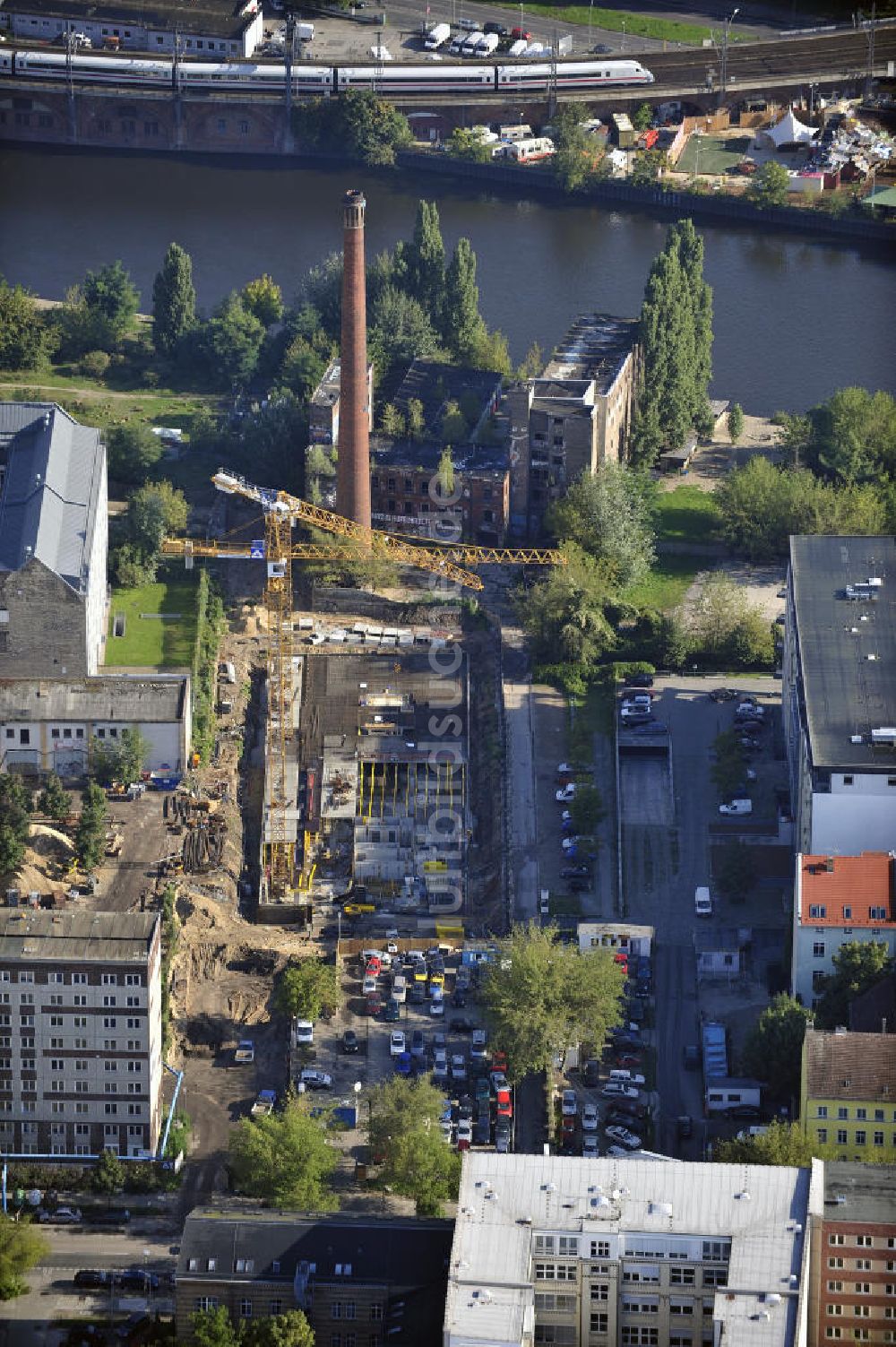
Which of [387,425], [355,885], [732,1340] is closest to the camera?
[732,1340]

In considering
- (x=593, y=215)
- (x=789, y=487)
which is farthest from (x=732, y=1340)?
(x=593, y=215)

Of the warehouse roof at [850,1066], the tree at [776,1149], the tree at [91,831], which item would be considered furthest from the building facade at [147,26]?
the tree at [776,1149]

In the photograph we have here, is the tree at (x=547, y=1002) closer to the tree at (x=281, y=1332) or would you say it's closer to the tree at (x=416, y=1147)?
the tree at (x=416, y=1147)

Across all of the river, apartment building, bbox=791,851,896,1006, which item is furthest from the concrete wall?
the river

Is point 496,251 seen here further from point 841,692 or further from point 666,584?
point 841,692

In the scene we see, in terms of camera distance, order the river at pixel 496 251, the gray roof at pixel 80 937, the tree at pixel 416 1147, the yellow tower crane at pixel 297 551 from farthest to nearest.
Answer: the river at pixel 496 251
the yellow tower crane at pixel 297 551
the gray roof at pixel 80 937
the tree at pixel 416 1147

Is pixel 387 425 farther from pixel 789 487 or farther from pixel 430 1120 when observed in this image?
pixel 430 1120

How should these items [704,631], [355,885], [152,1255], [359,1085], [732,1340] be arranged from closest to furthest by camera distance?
1. [732,1340]
2. [152,1255]
3. [359,1085]
4. [355,885]
5. [704,631]
